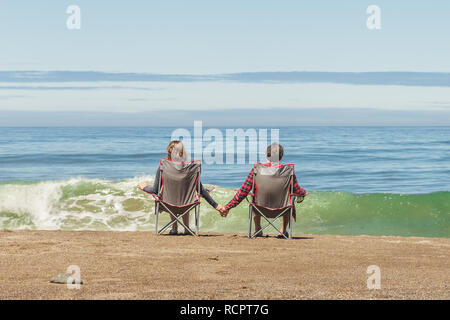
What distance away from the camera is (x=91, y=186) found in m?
15.8

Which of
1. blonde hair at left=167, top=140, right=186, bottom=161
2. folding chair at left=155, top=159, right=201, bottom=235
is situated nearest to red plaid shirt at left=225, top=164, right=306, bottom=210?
folding chair at left=155, top=159, right=201, bottom=235

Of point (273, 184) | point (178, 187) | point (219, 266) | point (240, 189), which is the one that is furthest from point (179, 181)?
point (219, 266)

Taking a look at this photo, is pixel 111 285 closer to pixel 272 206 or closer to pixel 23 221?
pixel 272 206

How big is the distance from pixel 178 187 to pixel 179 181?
10cm

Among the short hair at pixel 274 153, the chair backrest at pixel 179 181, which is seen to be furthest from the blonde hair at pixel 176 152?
the short hair at pixel 274 153

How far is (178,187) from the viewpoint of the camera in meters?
8.84

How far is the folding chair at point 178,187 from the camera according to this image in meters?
8.76

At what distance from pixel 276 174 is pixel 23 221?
25.0 ft

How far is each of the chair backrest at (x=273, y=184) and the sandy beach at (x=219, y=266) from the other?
57 centimetres

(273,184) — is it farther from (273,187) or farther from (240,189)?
(240,189)

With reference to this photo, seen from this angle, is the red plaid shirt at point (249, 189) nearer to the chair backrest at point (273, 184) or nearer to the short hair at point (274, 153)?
the chair backrest at point (273, 184)

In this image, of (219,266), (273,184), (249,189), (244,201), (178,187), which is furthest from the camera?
(244,201)
